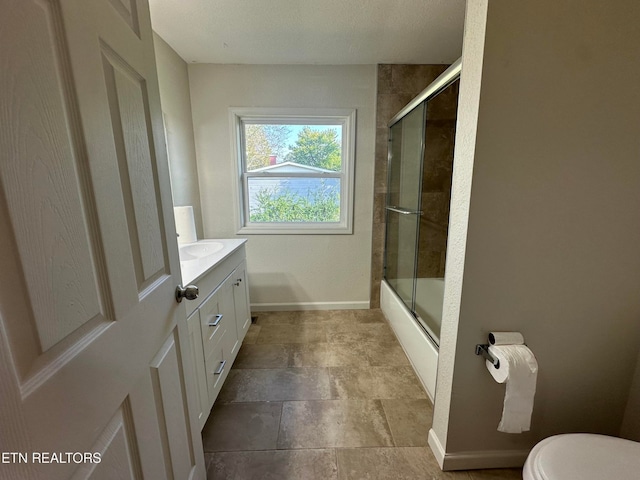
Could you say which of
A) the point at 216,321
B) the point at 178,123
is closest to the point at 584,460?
the point at 216,321

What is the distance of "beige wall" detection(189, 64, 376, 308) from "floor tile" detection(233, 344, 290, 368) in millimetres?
647

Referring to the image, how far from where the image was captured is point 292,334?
Result: 2297mm

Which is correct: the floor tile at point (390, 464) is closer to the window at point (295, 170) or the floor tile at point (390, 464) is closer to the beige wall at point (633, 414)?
the beige wall at point (633, 414)

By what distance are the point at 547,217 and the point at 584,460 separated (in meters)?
0.78

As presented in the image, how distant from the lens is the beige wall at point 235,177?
7.61 ft

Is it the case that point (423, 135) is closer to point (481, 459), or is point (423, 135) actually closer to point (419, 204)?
point (419, 204)

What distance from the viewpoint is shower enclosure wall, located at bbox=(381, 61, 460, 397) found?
206 centimetres

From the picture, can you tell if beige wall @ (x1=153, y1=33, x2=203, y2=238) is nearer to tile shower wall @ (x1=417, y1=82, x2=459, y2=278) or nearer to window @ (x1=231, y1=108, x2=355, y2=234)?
window @ (x1=231, y1=108, x2=355, y2=234)

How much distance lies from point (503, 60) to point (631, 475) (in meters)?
1.32

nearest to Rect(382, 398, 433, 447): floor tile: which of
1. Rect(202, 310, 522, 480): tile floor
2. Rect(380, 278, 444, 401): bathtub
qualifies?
Rect(202, 310, 522, 480): tile floor

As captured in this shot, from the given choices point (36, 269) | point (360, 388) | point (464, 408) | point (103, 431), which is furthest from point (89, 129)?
point (360, 388)

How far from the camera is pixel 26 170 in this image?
386mm

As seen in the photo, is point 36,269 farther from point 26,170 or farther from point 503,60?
point 503,60

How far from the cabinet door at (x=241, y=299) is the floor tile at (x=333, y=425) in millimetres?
632
